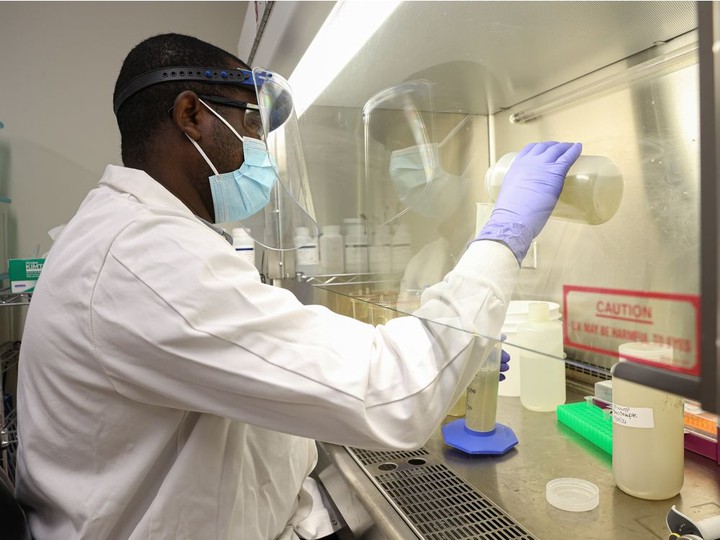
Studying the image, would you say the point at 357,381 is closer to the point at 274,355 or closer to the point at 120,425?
the point at 274,355

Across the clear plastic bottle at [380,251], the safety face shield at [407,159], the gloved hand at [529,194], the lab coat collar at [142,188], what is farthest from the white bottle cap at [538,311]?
the lab coat collar at [142,188]

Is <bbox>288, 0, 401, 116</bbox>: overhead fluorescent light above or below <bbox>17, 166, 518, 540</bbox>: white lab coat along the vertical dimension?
above

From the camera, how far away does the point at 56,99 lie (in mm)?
2709

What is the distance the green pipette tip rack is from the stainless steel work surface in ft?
0.05

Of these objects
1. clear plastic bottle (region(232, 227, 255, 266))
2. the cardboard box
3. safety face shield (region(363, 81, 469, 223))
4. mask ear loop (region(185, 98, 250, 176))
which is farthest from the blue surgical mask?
the cardboard box

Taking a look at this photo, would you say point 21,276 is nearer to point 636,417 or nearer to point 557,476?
point 557,476

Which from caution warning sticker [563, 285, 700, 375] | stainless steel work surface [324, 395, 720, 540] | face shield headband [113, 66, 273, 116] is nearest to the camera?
caution warning sticker [563, 285, 700, 375]

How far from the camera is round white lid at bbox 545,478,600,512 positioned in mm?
827

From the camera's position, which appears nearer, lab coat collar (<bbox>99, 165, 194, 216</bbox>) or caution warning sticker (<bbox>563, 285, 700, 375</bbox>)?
caution warning sticker (<bbox>563, 285, 700, 375</bbox>)

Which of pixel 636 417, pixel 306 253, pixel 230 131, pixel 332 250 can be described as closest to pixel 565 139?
pixel 636 417

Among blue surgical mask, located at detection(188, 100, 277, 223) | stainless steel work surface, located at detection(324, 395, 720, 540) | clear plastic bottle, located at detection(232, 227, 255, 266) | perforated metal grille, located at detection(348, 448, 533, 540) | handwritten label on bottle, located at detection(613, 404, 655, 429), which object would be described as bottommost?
perforated metal grille, located at detection(348, 448, 533, 540)

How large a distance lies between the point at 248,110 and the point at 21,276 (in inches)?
71.0

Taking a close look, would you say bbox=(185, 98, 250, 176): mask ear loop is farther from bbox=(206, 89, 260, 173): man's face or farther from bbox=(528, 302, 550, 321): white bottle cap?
bbox=(528, 302, 550, 321): white bottle cap

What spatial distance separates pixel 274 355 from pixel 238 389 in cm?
7
